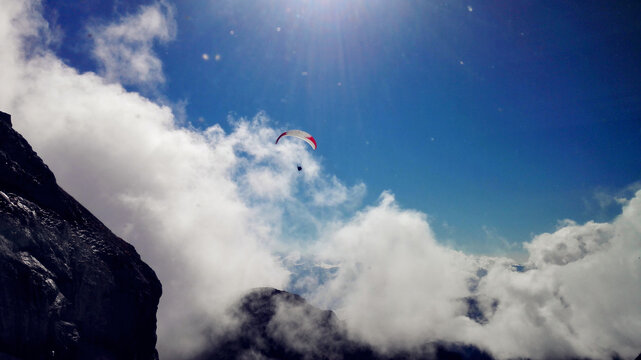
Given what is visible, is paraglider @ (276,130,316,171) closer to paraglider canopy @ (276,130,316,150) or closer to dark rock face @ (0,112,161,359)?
paraglider canopy @ (276,130,316,150)

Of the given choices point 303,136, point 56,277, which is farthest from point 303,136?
point 56,277

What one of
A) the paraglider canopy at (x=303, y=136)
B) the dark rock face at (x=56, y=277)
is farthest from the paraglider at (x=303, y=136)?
the dark rock face at (x=56, y=277)

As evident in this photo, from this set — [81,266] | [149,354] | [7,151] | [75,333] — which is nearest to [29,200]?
[7,151]

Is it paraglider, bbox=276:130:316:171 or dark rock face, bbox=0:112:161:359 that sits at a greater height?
paraglider, bbox=276:130:316:171

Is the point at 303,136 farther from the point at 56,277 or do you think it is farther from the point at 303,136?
the point at 56,277

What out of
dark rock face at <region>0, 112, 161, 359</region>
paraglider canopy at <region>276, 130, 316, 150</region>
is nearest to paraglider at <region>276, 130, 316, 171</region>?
paraglider canopy at <region>276, 130, 316, 150</region>

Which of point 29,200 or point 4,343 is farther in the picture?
point 29,200

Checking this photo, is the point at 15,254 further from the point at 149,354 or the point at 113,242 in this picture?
the point at 149,354

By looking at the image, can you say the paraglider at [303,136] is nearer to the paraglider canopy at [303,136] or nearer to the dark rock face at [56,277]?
the paraglider canopy at [303,136]

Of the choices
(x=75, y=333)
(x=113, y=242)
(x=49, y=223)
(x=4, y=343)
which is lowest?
(x=4, y=343)
